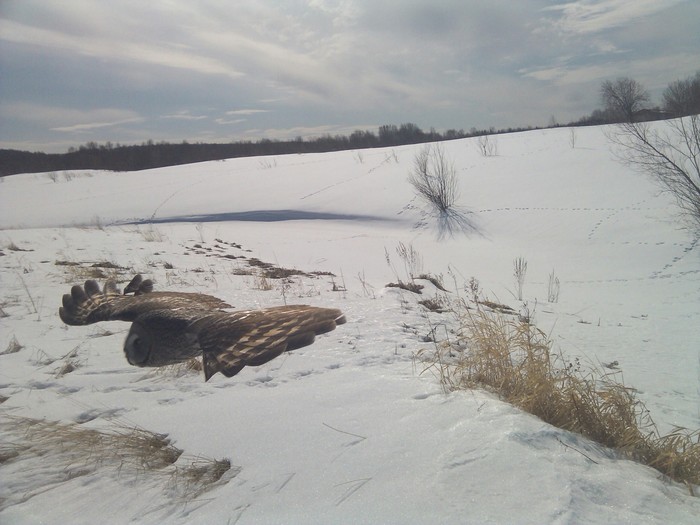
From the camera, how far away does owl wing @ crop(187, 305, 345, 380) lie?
230 cm

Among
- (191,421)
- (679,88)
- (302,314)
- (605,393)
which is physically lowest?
(605,393)

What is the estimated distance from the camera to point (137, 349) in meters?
2.67

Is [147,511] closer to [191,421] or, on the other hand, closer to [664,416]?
[191,421]

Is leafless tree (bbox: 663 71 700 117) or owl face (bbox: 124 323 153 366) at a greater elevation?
leafless tree (bbox: 663 71 700 117)

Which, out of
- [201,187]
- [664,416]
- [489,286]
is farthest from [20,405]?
[201,187]

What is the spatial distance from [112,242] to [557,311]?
9.46 metres

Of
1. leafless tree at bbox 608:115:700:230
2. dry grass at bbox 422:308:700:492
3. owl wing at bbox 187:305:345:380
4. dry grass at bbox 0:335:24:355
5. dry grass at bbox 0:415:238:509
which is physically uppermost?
leafless tree at bbox 608:115:700:230

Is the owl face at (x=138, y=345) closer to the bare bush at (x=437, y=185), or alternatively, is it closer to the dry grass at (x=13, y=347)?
the dry grass at (x=13, y=347)

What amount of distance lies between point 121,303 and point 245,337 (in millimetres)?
1122

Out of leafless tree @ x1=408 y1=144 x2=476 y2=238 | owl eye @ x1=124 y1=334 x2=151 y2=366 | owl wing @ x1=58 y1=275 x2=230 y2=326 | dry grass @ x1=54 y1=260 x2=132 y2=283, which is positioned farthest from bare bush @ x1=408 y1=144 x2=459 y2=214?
owl eye @ x1=124 y1=334 x2=151 y2=366

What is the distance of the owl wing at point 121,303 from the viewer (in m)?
2.66

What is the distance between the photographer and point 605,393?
234 centimetres

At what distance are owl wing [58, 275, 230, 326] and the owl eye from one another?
0.47 ft

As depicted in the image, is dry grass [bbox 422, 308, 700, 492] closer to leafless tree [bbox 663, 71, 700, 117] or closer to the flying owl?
the flying owl
